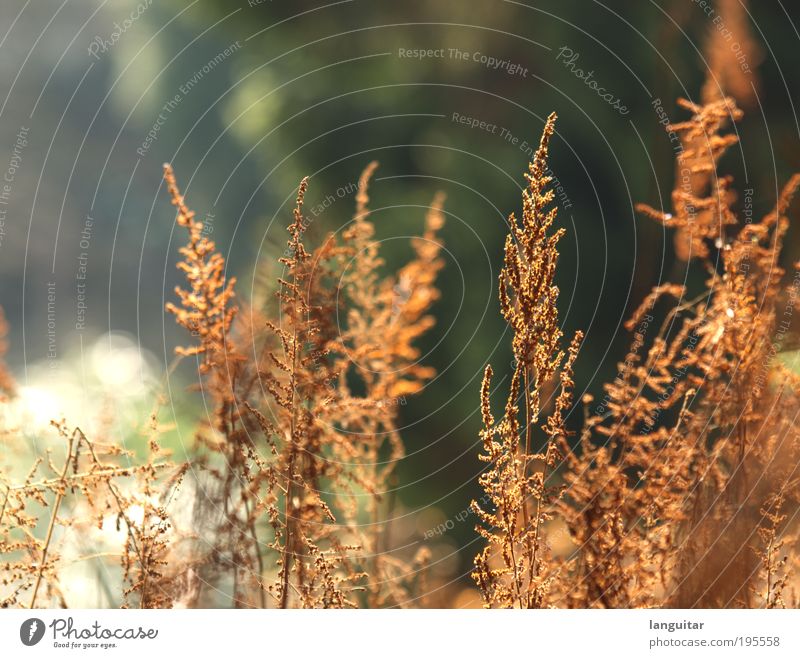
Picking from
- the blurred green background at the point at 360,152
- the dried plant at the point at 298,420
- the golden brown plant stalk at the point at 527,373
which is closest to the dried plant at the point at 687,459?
the golden brown plant stalk at the point at 527,373

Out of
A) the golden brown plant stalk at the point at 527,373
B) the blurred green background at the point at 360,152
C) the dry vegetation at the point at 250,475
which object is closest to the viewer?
the golden brown plant stalk at the point at 527,373

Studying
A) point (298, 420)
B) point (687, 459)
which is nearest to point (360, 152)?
point (298, 420)

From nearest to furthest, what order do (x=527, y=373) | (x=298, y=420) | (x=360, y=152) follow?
(x=527, y=373)
(x=298, y=420)
(x=360, y=152)

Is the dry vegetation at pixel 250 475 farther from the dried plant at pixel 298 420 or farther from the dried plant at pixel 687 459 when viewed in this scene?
the dried plant at pixel 687 459

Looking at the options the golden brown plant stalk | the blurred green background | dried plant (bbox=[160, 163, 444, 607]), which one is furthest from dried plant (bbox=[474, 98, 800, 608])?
dried plant (bbox=[160, 163, 444, 607])

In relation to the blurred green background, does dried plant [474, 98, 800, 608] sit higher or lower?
lower

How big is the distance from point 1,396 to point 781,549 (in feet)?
5.03
